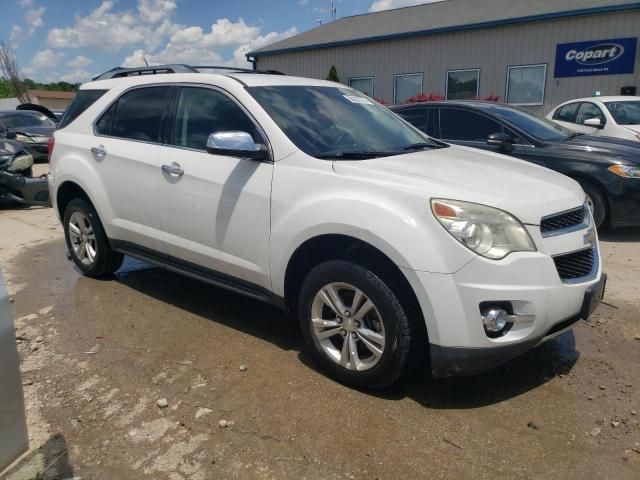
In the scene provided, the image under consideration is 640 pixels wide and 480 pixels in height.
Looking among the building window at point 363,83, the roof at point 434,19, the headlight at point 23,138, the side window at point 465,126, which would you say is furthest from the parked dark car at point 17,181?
the building window at point 363,83

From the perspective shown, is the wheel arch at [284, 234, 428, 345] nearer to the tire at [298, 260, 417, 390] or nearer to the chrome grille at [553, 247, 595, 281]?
the tire at [298, 260, 417, 390]

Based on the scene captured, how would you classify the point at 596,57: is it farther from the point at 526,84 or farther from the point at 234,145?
the point at 234,145

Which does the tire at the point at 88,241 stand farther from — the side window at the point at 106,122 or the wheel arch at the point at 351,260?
the wheel arch at the point at 351,260

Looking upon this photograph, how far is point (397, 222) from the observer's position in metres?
2.87

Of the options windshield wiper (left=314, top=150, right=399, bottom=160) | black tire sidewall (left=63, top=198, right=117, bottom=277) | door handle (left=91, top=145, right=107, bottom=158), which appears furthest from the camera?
black tire sidewall (left=63, top=198, right=117, bottom=277)

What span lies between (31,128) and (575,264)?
1635cm

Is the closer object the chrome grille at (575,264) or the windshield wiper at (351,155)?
the chrome grille at (575,264)

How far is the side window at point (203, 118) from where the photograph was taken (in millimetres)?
3781

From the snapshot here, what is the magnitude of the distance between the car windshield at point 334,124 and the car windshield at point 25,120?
14778 mm

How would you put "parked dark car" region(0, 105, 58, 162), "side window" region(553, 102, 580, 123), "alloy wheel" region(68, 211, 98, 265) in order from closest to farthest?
1. "alloy wheel" region(68, 211, 98, 265)
2. "side window" region(553, 102, 580, 123)
3. "parked dark car" region(0, 105, 58, 162)

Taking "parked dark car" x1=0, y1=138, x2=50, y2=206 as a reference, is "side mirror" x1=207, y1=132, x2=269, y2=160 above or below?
above

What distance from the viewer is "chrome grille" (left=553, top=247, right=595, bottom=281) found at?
9.66 ft

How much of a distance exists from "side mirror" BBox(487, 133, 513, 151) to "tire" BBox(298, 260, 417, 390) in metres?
3.96

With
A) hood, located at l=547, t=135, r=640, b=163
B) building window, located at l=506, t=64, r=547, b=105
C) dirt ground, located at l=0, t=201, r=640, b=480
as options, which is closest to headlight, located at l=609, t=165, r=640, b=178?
hood, located at l=547, t=135, r=640, b=163
